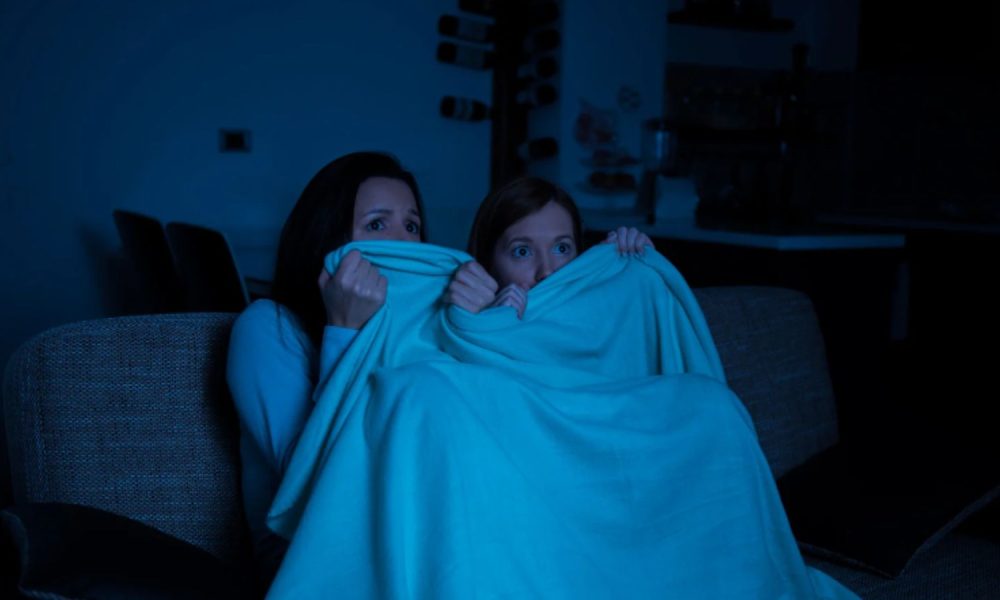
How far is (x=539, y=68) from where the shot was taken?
4.30m

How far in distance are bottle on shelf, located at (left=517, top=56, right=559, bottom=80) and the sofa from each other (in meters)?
2.96

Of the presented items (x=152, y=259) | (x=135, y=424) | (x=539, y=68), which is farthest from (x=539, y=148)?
(x=135, y=424)

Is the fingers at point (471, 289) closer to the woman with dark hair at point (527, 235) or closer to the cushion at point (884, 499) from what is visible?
the woman with dark hair at point (527, 235)

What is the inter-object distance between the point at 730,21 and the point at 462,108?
1554mm

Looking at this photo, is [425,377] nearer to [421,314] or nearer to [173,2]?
[421,314]

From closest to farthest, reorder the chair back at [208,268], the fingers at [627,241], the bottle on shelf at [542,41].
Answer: the fingers at [627,241] → the chair back at [208,268] → the bottle on shelf at [542,41]

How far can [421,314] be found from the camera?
4.07 feet

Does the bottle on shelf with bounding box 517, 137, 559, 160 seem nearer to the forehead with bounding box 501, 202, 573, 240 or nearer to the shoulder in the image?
the forehead with bounding box 501, 202, 573, 240

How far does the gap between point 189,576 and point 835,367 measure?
2325mm

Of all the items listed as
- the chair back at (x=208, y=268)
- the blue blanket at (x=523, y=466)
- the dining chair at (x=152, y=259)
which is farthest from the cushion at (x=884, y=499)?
the dining chair at (x=152, y=259)

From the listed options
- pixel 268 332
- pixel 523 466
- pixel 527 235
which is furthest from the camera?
pixel 527 235

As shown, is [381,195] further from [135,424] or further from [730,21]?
[730,21]

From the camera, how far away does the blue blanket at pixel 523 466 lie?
3.28 ft

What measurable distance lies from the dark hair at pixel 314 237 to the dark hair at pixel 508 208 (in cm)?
27
